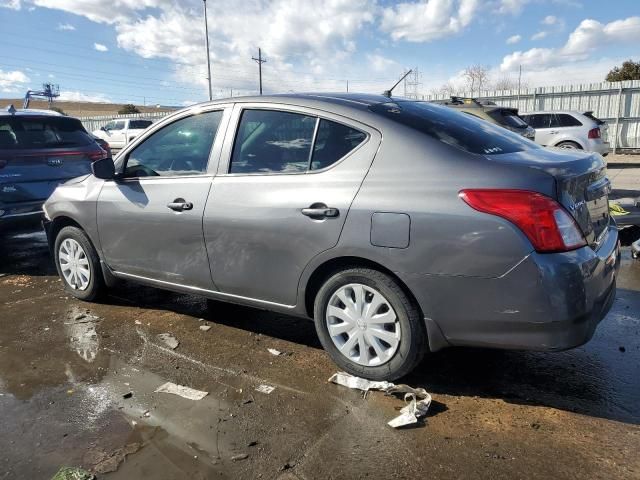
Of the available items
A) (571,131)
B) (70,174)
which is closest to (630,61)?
(571,131)

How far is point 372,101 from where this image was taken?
11.5ft

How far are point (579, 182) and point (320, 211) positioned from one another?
1420 millimetres

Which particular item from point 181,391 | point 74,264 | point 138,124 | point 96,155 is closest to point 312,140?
point 181,391

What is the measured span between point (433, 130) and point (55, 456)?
2.67 meters

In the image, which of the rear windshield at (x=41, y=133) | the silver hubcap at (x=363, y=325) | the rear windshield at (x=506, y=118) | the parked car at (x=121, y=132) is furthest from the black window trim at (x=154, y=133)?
the parked car at (x=121, y=132)

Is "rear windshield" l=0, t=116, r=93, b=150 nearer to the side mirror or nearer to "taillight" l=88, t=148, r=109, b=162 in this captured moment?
"taillight" l=88, t=148, r=109, b=162

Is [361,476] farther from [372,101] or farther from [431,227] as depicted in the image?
[372,101]

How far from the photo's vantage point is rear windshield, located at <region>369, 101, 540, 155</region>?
10.1 ft

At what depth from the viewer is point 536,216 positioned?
2.59 meters

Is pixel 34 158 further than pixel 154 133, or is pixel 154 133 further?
pixel 34 158

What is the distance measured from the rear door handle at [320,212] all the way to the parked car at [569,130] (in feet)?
44.1

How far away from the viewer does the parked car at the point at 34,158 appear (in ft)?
19.8

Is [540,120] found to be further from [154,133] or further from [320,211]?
[320,211]

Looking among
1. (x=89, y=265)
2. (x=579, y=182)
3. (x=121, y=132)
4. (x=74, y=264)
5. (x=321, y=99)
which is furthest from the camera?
(x=121, y=132)
